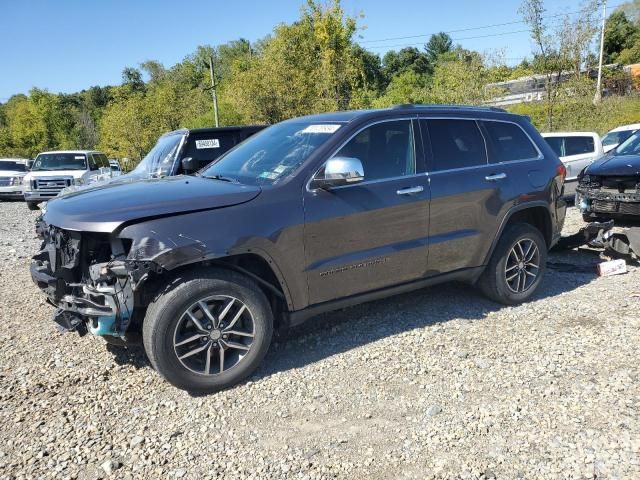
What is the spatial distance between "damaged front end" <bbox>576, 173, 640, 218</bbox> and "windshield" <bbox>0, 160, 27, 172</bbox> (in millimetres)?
19867

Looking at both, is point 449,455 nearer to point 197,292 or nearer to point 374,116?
point 197,292

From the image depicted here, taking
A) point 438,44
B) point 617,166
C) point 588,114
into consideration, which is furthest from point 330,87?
point 438,44

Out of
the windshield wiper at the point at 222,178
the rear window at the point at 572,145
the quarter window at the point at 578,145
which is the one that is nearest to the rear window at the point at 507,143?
the windshield wiper at the point at 222,178

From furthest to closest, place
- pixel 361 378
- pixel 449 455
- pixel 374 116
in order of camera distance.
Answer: pixel 374 116 < pixel 361 378 < pixel 449 455

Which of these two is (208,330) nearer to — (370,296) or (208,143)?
(370,296)

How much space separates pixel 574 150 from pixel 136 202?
1061 centimetres

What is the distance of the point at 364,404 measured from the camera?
3.42 meters

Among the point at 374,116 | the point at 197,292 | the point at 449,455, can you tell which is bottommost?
the point at 449,455

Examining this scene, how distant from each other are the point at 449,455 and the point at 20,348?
363 centimetres

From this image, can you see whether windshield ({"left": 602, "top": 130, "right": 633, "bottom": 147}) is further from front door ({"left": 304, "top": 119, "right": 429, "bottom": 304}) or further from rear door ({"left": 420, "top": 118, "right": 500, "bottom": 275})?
front door ({"left": 304, "top": 119, "right": 429, "bottom": 304})

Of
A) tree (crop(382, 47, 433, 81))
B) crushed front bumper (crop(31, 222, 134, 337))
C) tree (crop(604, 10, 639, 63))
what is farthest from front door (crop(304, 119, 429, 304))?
tree (crop(382, 47, 433, 81))

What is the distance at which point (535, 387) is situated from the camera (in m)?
3.53

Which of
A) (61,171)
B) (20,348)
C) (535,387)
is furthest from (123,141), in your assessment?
(535,387)

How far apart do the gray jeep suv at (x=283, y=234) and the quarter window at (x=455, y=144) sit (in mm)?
14
